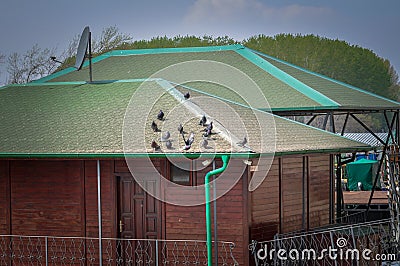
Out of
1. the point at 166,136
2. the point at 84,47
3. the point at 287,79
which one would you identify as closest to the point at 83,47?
the point at 84,47

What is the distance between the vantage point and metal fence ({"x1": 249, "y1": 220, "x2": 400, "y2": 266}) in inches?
677

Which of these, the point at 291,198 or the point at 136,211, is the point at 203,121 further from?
the point at 291,198

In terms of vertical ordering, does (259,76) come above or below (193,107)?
above

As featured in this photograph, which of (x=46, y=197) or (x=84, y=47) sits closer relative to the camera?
(x=46, y=197)

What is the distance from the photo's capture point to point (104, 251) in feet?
59.2

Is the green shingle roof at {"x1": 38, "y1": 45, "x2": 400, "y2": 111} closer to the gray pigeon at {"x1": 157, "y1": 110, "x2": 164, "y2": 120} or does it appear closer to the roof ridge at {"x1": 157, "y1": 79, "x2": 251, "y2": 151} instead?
the roof ridge at {"x1": 157, "y1": 79, "x2": 251, "y2": 151}

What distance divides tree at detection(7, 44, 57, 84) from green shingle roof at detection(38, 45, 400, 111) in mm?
30602

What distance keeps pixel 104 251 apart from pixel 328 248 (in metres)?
5.06

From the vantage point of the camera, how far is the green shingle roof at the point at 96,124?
1722 cm

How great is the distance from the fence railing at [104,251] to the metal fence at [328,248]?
974 mm

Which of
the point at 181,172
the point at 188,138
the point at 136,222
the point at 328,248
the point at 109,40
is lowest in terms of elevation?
the point at 328,248

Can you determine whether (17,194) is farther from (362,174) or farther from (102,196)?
(362,174)

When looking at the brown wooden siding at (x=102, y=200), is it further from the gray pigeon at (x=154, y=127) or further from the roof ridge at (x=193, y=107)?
the roof ridge at (x=193, y=107)

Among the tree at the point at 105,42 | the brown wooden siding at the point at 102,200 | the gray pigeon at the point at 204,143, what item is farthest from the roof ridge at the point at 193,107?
the tree at the point at 105,42
